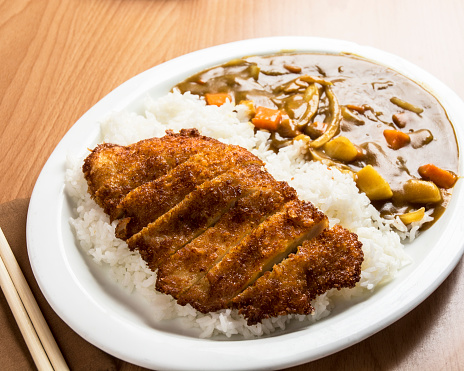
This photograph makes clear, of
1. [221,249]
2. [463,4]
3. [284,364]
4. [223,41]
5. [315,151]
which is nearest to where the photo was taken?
[284,364]

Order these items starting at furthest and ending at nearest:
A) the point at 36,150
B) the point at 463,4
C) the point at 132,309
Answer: the point at 463,4 < the point at 36,150 < the point at 132,309

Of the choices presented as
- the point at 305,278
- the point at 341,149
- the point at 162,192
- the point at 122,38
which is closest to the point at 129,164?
the point at 162,192

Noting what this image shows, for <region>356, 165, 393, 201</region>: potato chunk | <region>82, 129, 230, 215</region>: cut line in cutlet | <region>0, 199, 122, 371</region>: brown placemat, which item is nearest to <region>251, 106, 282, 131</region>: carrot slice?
<region>82, 129, 230, 215</region>: cut line in cutlet

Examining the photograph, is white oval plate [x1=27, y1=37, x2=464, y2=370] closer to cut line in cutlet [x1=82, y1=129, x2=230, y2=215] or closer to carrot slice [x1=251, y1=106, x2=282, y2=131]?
cut line in cutlet [x1=82, y1=129, x2=230, y2=215]

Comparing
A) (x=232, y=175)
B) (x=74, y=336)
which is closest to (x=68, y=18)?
(x=232, y=175)

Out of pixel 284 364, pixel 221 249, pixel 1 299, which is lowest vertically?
pixel 1 299

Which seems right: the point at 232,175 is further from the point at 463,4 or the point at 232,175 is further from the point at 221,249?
the point at 463,4
